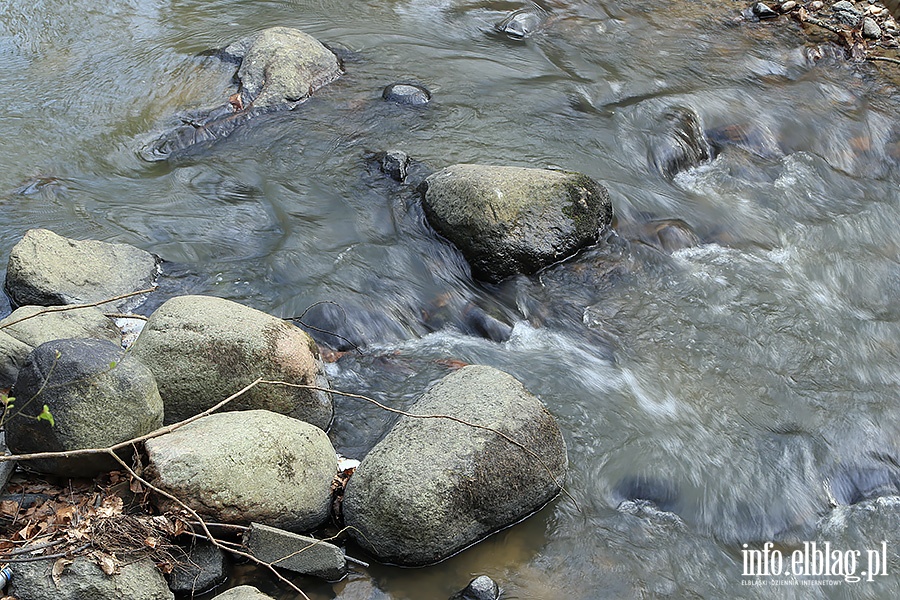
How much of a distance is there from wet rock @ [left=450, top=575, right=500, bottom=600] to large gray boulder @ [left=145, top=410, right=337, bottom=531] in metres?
0.86

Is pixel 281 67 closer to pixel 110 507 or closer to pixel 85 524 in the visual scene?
pixel 110 507

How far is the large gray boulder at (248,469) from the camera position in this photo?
3896mm

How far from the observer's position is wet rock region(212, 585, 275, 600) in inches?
146

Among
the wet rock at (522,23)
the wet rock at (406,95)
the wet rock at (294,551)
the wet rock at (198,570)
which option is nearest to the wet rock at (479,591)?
the wet rock at (294,551)

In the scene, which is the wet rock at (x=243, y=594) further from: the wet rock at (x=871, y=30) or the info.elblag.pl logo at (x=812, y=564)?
the wet rock at (x=871, y=30)

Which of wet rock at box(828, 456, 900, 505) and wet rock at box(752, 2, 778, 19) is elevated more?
wet rock at box(752, 2, 778, 19)

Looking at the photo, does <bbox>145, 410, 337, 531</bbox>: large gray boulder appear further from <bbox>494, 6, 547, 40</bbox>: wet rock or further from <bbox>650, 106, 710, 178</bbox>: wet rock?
<bbox>494, 6, 547, 40</bbox>: wet rock

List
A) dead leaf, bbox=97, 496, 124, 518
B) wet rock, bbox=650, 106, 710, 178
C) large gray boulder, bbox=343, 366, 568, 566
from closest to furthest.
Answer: dead leaf, bbox=97, 496, 124, 518, large gray boulder, bbox=343, 366, 568, 566, wet rock, bbox=650, 106, 710, 178

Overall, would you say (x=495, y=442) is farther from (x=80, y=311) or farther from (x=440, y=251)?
(x=80, y=311)

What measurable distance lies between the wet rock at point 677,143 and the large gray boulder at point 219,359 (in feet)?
14.1

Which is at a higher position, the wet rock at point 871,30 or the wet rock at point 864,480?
the wet rock at point 871,30

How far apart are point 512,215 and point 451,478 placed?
2523mm

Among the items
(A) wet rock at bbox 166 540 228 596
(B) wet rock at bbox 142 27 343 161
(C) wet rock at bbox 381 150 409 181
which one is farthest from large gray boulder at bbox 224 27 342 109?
(A) wet rock at bbox 166 540 228 596

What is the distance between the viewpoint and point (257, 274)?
6.25 metres
